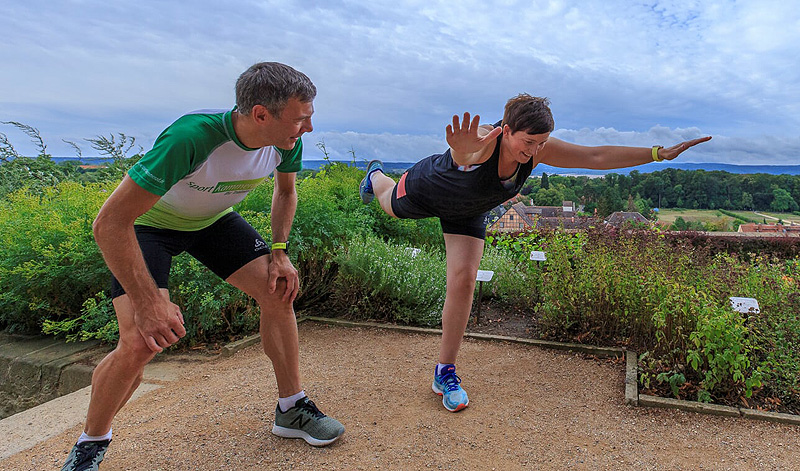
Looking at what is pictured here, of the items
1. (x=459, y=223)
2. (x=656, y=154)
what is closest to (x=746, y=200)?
(x=656, y=154)

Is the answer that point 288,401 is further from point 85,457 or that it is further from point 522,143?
point 522,143

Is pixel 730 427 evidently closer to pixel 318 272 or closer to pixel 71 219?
pixel 318 272

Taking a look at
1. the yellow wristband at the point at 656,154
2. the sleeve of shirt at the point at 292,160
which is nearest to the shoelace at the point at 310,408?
the sleeve of shirt at the point at 292,160

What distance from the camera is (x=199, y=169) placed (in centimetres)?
199

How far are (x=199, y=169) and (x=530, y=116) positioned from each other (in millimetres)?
1485

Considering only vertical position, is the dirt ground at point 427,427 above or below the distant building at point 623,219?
below

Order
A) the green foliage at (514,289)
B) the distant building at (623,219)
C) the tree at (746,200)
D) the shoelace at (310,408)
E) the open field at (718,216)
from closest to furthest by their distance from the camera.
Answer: the shoelace at (310,408) < the green foliage at (514,289) < the distant building at (623,219) < the open field at (718,216) < the tree at (746,200)

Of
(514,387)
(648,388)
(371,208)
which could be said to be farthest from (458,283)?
(371,208)

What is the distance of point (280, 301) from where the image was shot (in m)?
2.39

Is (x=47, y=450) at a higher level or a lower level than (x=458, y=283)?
lower

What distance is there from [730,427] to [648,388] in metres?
0.44

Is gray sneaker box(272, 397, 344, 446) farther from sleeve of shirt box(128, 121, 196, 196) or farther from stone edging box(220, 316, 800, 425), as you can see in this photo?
stone edging box(220, 316, 800, 425)

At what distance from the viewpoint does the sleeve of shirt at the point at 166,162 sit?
Answer: 174 cm

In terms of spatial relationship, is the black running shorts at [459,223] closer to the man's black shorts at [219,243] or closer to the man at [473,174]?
the man at [473,174]
